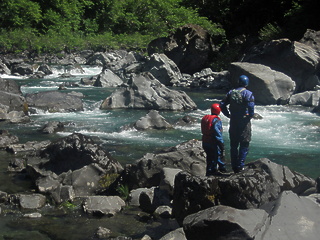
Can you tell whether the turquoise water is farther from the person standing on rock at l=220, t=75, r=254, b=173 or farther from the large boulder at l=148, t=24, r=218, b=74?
the large boulder at l=148, t=24, r=218, b=74

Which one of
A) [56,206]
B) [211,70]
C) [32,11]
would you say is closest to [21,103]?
[56,206]

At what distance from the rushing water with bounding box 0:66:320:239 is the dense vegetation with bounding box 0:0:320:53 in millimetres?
14734

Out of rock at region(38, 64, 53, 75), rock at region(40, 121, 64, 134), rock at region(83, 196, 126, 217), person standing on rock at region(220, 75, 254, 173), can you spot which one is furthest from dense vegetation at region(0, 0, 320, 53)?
A: rock at region(83, 196, 126, 217)

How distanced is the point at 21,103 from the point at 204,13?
3215 centimetres

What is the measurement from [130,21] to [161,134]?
116 ft

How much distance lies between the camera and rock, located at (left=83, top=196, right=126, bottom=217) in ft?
28.2

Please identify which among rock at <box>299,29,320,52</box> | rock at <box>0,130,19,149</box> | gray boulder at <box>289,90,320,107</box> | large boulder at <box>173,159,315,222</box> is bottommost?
rock at <box>0,130,19,149</box>

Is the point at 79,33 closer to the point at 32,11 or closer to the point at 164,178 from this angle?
the point at 32,11

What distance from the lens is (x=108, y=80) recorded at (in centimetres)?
2800

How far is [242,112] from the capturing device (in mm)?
8875

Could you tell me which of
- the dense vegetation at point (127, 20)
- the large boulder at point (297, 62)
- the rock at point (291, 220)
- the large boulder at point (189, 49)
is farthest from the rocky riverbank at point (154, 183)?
the dense vegetation at point (127, 20)

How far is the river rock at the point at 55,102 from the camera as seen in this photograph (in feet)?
67.9

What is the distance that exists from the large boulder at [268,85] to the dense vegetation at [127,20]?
10.7 metres

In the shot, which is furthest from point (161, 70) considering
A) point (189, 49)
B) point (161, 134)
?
point (161, 134)
